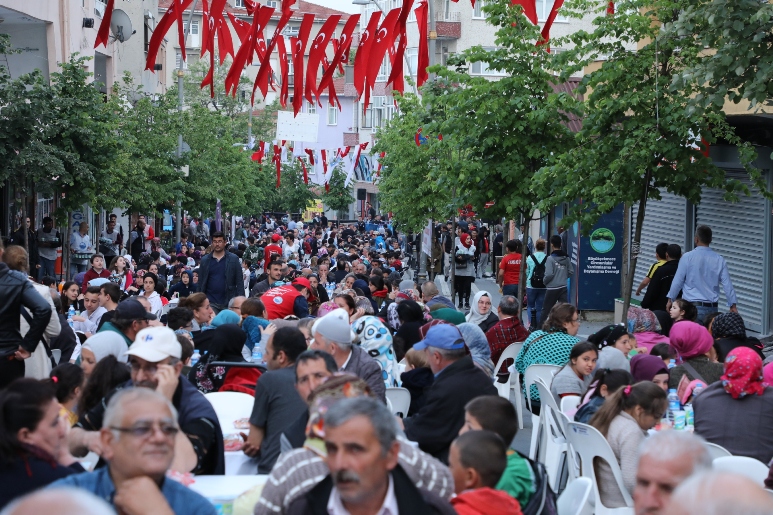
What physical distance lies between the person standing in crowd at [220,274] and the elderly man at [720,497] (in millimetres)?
12681

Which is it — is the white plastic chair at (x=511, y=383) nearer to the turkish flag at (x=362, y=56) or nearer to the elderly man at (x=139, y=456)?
the turkish flag at (x=362, y=56)

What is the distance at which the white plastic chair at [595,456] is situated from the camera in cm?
685

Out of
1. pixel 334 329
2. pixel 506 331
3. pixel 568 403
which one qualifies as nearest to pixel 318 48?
pixel 506 331

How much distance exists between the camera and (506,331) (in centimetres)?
1257

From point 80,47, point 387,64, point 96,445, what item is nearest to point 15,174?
point 80,47

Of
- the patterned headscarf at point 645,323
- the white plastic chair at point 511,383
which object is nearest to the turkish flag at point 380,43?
the white plastic chair at point 511,383

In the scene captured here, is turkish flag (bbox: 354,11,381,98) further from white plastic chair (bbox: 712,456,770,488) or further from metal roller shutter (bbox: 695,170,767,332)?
white plastic chair (bbox: 712,456,770,488)

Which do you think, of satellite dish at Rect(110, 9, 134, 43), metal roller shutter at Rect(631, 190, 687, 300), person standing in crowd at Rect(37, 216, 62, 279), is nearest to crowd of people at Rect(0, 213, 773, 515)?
metal roller shutter at Rect(631, 190, 687, 300)

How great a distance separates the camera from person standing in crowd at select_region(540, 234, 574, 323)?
18953 millimetres

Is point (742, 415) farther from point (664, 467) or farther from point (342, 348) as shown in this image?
point (664, 467)

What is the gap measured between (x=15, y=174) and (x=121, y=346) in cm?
1540

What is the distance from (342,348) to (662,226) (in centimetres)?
1660

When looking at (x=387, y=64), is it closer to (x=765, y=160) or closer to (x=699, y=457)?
(x=765, y=160)

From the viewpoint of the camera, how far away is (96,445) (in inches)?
200
